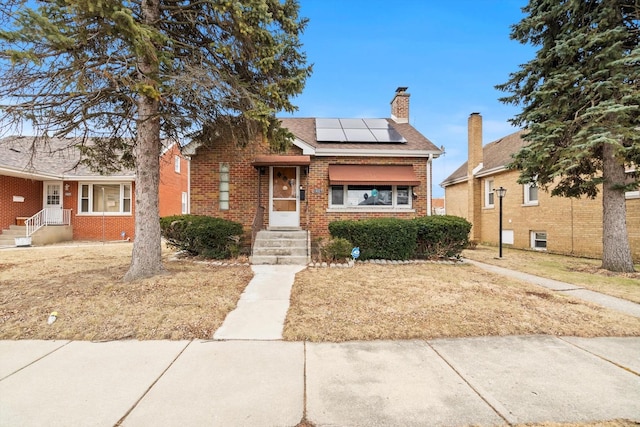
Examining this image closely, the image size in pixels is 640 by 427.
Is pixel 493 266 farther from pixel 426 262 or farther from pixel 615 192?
pixel 615 192

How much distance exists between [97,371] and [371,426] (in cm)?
276

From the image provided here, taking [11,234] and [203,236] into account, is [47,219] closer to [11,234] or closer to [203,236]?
[11,234]

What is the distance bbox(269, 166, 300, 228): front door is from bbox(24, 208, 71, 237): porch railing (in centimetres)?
1228

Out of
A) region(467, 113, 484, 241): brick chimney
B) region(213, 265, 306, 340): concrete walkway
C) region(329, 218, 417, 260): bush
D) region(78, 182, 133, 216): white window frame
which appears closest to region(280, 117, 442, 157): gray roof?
region(329, 218, 417, 260): bush

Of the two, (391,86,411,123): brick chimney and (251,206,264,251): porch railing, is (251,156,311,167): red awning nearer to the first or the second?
(251,206,264,251): porch railing

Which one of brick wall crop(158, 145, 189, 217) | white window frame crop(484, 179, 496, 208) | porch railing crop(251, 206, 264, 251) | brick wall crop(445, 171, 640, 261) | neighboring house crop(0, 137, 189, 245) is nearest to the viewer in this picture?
porch railing crop(251, 206, 264, 251)

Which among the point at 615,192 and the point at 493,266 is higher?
the point at 615,192

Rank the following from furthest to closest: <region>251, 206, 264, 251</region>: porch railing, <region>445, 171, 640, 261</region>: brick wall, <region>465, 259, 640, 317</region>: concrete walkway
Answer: <region>445, 171, 640, 261</region>: brick wall
<region>251, 206, 264, 251</region>: porch railing
<region>465, 259, 640, 317</region>: concrete walkway

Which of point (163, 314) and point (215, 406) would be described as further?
point (163, 314)

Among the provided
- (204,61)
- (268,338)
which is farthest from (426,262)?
(204,61)

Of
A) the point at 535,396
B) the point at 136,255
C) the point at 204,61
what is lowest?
the point at 535,396

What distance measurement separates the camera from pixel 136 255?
642 centimetres

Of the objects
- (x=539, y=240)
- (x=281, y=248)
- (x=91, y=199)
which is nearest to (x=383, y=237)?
(x=281, y=248)

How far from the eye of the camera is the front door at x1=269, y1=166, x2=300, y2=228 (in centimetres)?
1101
